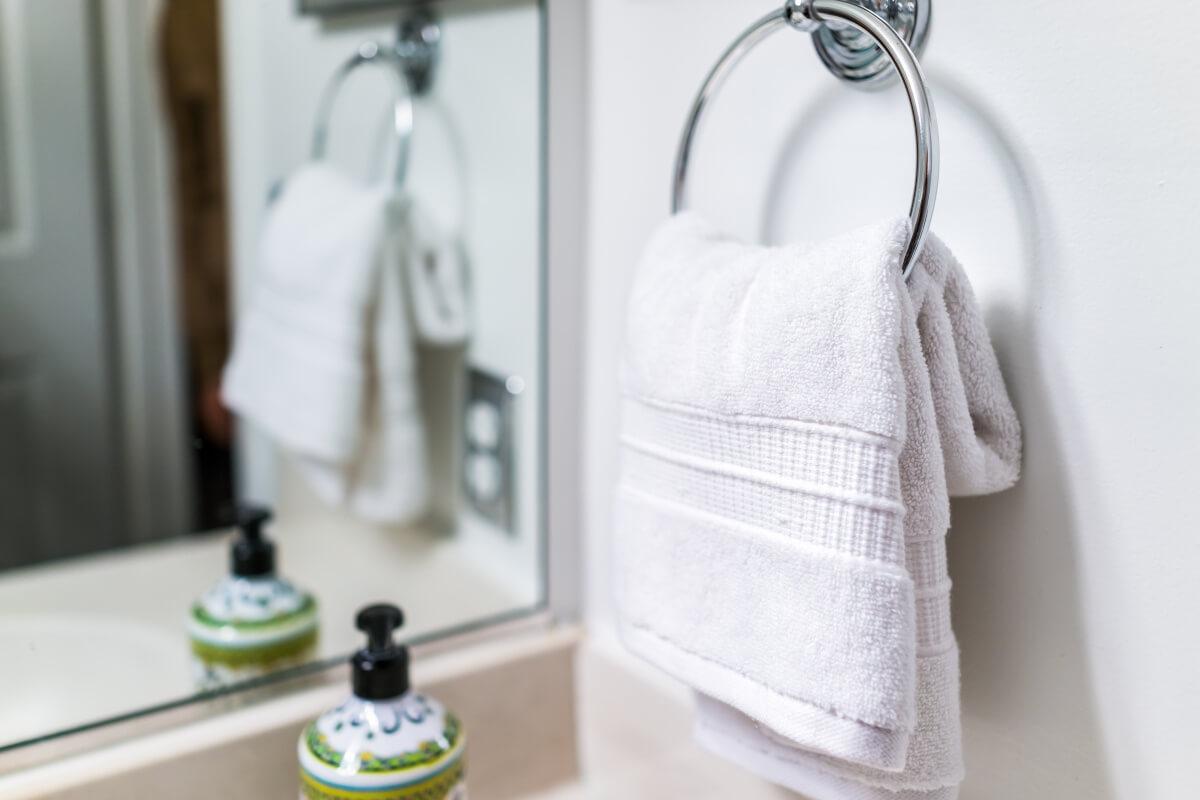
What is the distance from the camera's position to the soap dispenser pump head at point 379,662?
63cm

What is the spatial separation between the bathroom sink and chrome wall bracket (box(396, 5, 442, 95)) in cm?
50

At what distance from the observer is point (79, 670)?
78 cm

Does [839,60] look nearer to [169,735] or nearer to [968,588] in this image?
[968,588]

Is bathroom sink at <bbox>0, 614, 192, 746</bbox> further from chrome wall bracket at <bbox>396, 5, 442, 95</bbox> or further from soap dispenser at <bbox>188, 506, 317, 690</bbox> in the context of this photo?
chrome wall bracket at <bbox>396, 5, 442, 95</bbox>

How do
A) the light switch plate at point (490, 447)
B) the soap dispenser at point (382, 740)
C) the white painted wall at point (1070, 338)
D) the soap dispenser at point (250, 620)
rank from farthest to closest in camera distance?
the light switch plate at point (490, 447) → the soap dispenser at point (250, 620) → the soap dispenser at point (382, 740) → the white painted wall at point (1070, 338)

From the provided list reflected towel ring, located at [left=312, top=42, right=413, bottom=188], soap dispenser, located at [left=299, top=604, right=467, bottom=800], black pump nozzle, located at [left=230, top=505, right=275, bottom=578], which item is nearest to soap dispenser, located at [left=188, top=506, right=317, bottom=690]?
black pump nozzle, located at [left=230, top=505, right=275, bottom=578]

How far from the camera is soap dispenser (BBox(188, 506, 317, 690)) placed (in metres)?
0.75

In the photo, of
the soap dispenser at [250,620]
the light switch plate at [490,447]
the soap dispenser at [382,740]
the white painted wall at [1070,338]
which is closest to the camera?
the white painted wall at [1070,338]

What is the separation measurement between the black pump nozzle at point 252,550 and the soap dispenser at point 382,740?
0.55ft

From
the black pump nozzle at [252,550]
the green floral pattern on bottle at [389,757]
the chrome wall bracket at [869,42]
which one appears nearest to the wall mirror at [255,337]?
the black pump nozzle at [252,550]

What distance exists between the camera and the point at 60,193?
120 centimetres

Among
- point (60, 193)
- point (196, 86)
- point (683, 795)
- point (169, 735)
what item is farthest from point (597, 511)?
point (60, 193)

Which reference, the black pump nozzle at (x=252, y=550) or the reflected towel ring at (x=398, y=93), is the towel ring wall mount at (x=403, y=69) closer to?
the reflected towel ring at (x=398, y=93)

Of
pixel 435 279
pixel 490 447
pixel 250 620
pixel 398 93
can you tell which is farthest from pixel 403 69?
pixel 250 620
